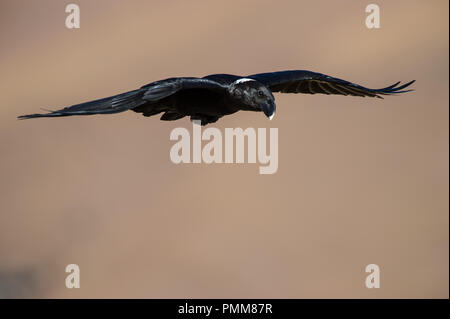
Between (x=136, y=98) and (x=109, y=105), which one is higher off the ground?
(x=136, y=98)

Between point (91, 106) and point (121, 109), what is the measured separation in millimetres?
509

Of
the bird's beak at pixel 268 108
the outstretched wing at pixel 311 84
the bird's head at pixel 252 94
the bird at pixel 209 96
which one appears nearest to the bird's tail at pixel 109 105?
the bird at pixel 209 96

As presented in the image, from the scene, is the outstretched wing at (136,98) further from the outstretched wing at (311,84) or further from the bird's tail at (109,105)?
the outstretched wing at (311,84)

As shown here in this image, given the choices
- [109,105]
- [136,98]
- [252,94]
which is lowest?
[109,105]

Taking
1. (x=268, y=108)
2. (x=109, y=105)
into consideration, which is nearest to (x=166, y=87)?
(x=109, y=105)

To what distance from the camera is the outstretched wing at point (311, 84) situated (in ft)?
58.7

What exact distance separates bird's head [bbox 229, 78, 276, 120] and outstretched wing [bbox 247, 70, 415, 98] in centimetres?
106

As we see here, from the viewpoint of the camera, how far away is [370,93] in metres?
19.4

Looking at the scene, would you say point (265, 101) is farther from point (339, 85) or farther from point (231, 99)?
point (339, 85)

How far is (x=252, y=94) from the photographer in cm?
1639

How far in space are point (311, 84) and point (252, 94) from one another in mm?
3452

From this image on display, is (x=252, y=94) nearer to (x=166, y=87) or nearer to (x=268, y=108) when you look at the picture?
(x=268, y=108)

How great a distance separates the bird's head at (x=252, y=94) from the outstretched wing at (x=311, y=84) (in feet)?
3.47
